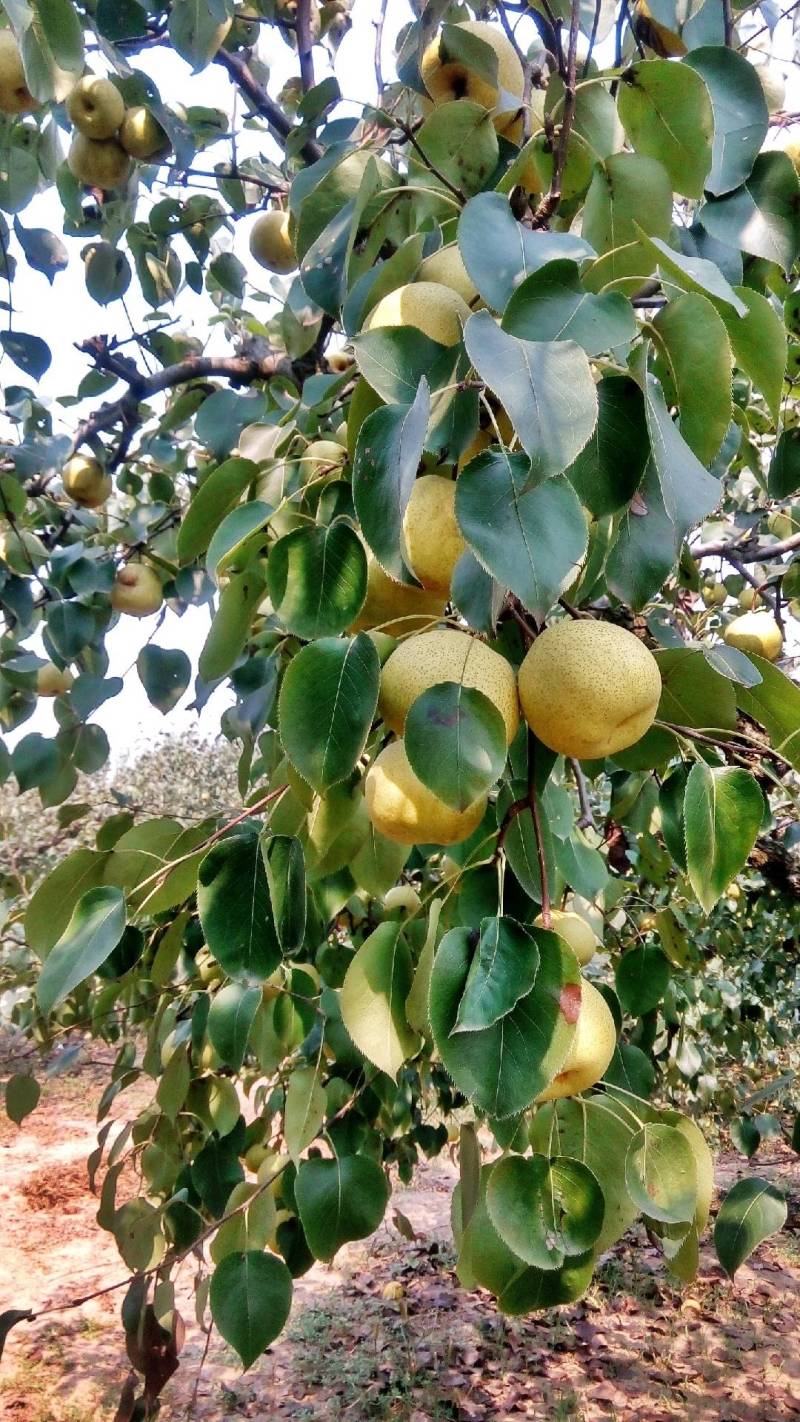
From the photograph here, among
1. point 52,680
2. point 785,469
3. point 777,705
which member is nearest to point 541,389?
point 777,705

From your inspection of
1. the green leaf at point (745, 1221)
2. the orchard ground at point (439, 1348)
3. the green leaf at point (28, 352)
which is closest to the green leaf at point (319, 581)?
the green leaf at point (745, 1221)

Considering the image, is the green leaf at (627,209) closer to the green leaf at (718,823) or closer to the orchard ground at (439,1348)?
the green leaf at (718,823)

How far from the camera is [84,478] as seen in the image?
2.84m

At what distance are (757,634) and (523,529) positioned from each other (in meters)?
2.38

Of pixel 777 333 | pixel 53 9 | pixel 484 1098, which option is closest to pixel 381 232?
pixel 777 333

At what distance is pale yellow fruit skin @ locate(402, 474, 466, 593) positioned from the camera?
81 cm

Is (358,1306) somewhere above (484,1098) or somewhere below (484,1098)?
below

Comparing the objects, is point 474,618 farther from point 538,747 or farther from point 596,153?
point 596,153

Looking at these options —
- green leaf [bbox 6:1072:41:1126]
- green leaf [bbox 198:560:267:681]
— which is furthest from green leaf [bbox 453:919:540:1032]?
green leaf [bbox 6:1072:41:1126]

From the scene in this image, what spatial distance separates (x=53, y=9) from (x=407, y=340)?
37.6 inches

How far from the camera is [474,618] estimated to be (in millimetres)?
741

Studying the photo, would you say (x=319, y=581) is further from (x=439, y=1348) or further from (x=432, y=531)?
(x=439, y=1348)

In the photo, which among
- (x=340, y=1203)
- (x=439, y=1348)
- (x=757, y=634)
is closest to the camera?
(x=340, y=1203)

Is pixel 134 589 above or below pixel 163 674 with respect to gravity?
above
